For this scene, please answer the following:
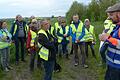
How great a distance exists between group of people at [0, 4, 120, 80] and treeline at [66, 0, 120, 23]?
2604cm

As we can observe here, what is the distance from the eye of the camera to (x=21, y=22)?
1376cm

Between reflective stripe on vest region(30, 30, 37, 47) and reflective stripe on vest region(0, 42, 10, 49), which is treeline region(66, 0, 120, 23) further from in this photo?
reflective stripe on vest region(0, 42, 10, 49)

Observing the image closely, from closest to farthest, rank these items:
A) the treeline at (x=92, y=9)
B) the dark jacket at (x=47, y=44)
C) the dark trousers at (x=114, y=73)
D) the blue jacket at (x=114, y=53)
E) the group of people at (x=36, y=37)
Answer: the blue jacket at (x=114, y=53) → the dark trousers at (x=114, y=73) → the dark jacket at (x=47, y=44) → the group of people at (x=36, y=37) → the treeline at (x=92, y=9)

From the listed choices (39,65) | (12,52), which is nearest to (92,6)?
(12,52)

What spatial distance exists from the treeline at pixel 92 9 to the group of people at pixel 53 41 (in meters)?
26.0

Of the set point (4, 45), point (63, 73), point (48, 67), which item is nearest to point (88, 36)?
point (63, 73)

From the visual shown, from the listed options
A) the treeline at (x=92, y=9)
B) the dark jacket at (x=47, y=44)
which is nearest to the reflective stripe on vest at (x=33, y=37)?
the dark jacket at (x=47, y=44)

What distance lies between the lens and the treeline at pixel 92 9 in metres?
41.6

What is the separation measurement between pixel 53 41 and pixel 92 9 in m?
35.6

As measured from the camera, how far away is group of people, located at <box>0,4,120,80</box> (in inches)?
239

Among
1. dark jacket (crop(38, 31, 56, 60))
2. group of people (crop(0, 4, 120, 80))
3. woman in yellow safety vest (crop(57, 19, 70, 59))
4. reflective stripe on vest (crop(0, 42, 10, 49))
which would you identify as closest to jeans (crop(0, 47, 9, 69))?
group of people (crop(0, 4, 120, 80))

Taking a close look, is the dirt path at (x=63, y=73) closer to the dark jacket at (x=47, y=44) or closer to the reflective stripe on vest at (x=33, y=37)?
the reflective stripe on vest at (x=33, y=37)

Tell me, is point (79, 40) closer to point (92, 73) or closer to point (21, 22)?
point (92, 73)

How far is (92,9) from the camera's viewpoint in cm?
4497
